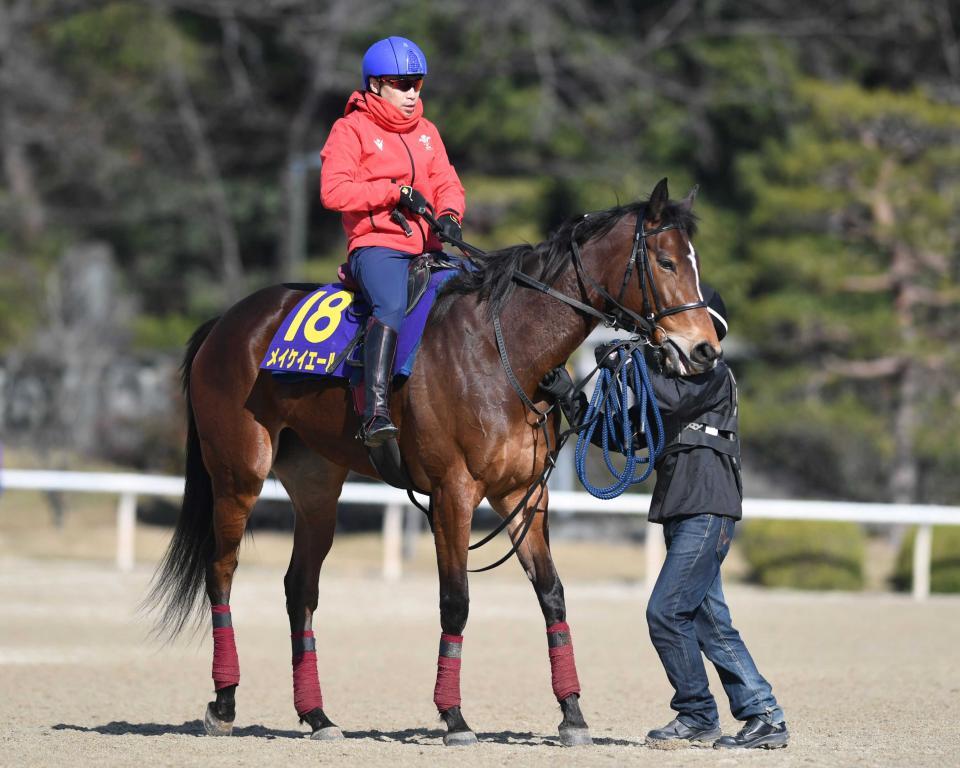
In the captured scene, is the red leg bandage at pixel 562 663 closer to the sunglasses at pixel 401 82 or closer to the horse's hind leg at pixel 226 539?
the horse's hind leg at pixel 226 539

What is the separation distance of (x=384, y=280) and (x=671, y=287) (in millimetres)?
1331

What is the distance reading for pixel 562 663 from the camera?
618 cm

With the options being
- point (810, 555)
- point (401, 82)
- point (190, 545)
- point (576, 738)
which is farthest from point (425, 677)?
point (810, 555)

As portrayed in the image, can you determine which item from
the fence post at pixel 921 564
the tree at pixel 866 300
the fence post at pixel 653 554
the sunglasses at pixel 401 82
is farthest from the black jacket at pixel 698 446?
the tree at pixel 866 300

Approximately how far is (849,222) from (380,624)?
1110 cm

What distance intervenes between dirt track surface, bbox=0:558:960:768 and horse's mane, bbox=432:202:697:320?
78.1 inches

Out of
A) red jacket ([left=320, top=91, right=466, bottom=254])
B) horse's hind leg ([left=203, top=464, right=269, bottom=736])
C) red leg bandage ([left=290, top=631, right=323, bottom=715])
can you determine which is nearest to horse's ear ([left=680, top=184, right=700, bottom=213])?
red jacket ([left=320, top=91, right=466, bottom=254])

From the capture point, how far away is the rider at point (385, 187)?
630 centimetres

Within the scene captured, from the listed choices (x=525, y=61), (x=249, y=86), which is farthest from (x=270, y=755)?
(x=249, y=86)

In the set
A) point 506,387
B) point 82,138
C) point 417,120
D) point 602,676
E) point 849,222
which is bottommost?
point 602,676

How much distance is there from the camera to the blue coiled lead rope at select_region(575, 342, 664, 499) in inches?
232

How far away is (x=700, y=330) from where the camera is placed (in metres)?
5.69

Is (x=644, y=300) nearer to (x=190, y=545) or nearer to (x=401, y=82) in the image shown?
(x=401, y=82)

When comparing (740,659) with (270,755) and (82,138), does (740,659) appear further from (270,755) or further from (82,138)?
(82,138)
